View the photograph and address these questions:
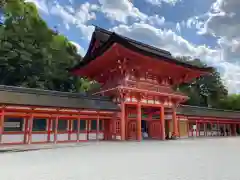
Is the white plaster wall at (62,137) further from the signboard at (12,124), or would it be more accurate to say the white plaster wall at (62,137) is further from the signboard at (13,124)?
the signboard at (12,124)

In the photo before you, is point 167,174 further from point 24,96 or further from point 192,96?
point 192,96

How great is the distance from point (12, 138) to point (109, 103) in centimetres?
683

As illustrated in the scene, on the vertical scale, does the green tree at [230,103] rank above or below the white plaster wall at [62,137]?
above

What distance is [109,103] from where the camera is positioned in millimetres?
15758

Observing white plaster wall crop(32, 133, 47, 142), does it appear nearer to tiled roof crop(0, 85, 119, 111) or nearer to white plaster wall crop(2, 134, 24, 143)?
white plaster wall crop(2, 134, 24, 143)

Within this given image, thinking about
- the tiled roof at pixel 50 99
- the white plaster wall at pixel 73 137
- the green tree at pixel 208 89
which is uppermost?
the green tree at pixel 208 89

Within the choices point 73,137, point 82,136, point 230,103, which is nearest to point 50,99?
point 73,137

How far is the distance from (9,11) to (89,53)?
8954 mm

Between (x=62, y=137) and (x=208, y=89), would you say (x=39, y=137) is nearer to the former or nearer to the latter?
(x=62, y=137)

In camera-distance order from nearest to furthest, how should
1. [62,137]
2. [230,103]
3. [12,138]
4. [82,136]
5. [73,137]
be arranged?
[12,138], [62,137], [73,137], [82,136], [230,103]

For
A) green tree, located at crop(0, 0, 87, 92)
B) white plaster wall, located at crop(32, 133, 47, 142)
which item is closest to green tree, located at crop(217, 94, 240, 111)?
green tree, located at crop(0, 0, 87, 92)

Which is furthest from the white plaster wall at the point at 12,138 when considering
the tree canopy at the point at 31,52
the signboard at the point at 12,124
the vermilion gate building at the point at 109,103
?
the tree canopy at the point at 31,52

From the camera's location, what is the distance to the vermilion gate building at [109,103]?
12539 millimetres

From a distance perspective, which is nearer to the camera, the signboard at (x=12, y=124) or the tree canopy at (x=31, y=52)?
the signboard at (x=12, y=124)
